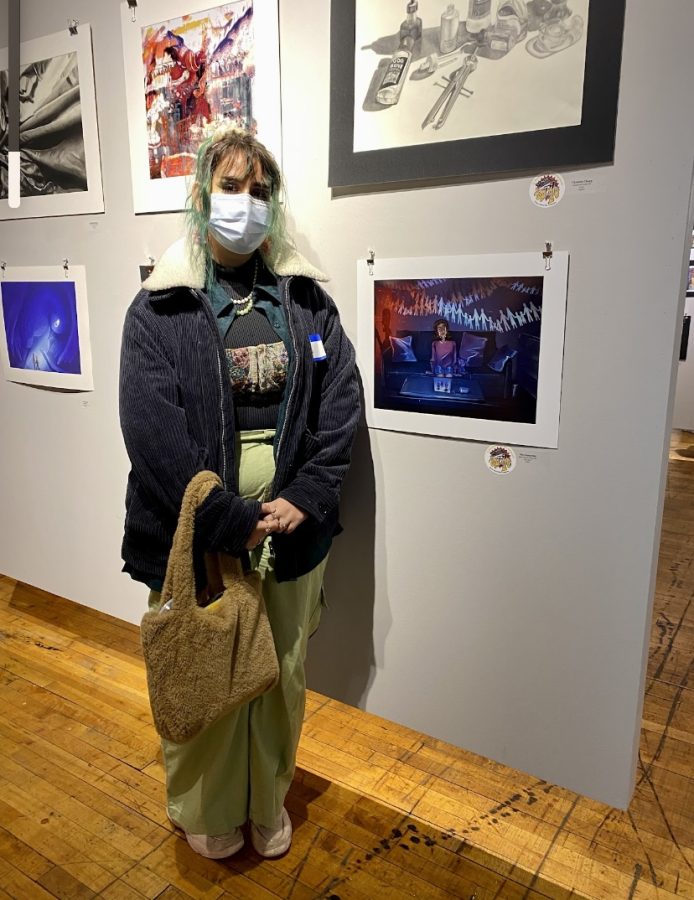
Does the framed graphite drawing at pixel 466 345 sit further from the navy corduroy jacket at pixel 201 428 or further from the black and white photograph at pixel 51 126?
the black and white photograph at pixel 51 126

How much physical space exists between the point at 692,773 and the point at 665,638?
2.52ft

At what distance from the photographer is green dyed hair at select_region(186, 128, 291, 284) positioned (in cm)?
151

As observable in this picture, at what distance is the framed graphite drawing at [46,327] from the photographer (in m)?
2.41

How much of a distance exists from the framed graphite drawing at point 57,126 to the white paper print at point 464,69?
1003 mm

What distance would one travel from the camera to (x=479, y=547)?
181 cm

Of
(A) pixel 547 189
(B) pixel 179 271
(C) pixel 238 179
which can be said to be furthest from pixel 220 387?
(A) pixel 547 189

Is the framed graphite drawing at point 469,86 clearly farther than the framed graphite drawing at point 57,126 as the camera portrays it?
No

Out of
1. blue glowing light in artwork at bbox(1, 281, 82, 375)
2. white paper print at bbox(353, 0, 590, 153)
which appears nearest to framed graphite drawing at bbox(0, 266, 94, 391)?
blue glowing light in artwork at bbox(1, 281, 82, 375)

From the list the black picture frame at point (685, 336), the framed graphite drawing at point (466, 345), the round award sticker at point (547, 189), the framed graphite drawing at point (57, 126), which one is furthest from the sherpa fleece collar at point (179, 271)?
the black picture frame at point (685, 336)

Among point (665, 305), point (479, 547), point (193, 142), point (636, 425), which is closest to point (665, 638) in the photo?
point (479, 547)

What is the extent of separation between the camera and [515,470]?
5.61 feet

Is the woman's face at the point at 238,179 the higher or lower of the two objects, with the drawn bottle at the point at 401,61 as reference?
lower

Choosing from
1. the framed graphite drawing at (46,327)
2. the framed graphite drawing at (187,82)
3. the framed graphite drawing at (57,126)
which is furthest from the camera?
the framed graphite drawing at (46,327)

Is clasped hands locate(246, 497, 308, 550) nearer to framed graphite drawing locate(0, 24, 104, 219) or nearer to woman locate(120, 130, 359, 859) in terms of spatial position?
woman locate(120, 130, 359, 859)
